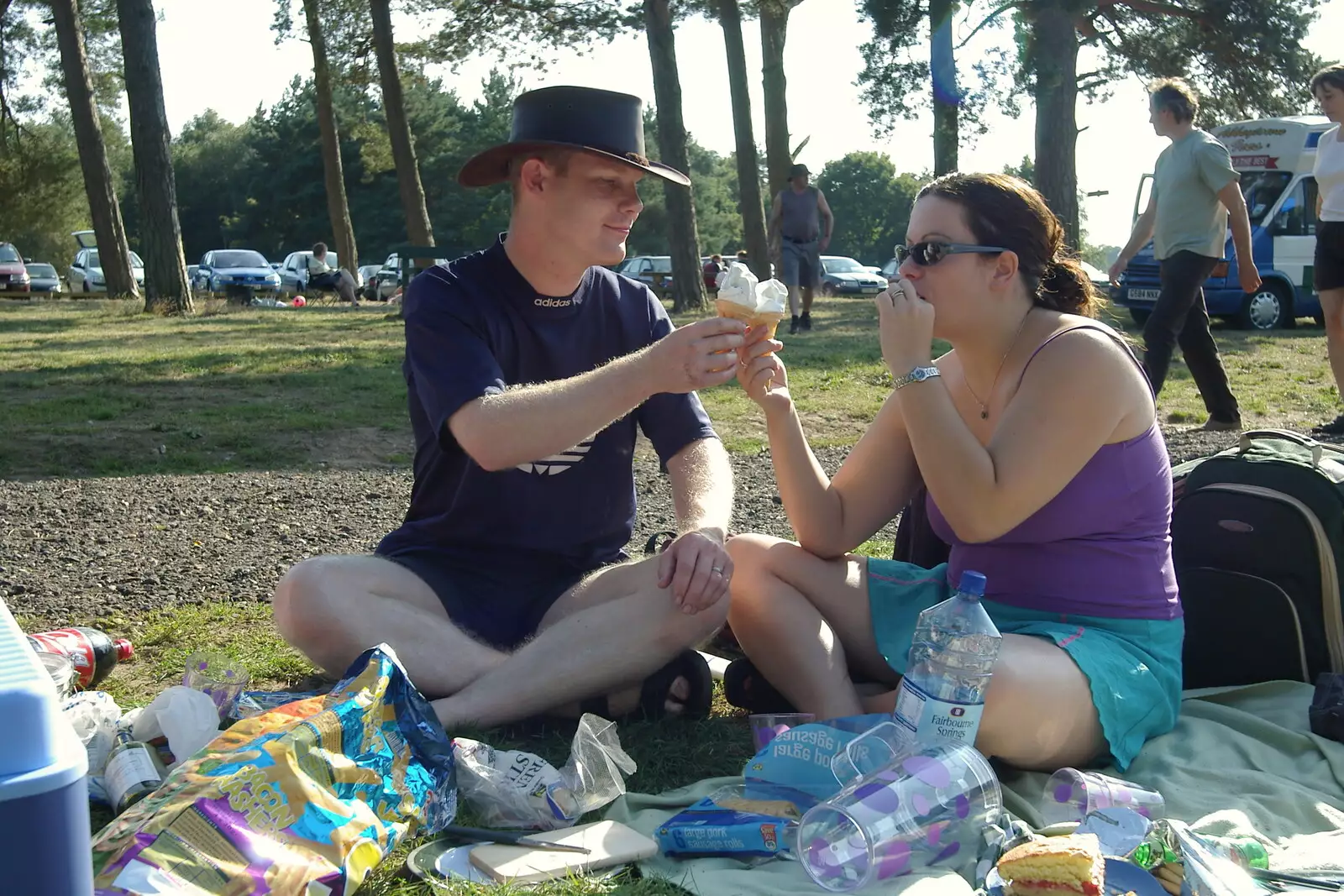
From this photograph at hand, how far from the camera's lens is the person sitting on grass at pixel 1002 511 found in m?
2.66

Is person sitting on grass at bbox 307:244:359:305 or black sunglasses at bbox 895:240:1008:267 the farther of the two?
person sitting on grass at bbox 307:244:359:305

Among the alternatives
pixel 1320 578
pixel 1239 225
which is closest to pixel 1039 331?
pixel 1320 578

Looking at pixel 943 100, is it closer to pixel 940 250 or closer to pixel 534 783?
pixel 940 250

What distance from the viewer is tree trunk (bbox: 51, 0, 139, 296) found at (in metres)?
19.7

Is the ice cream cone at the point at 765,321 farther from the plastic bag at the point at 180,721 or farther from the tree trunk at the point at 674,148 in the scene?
the tree trunk at the point at 674,148

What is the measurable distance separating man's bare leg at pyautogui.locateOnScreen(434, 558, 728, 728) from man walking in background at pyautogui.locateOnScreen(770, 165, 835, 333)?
11.1m

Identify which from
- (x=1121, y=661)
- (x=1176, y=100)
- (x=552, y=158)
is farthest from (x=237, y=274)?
(x=1121, y=661)

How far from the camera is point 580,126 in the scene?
3043mm

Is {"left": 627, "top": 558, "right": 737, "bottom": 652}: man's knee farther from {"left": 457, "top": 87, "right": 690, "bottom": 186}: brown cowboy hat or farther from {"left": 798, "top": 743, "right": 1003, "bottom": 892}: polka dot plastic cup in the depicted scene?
{"left": 457, "top": 87, "right": 690, "bottom": 186}: brown cowboy hat

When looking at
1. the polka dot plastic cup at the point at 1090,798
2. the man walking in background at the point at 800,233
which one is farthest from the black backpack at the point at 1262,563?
the man walking in background at the point at 800,233

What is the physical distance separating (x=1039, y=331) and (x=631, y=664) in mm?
1253

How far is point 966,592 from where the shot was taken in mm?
2438

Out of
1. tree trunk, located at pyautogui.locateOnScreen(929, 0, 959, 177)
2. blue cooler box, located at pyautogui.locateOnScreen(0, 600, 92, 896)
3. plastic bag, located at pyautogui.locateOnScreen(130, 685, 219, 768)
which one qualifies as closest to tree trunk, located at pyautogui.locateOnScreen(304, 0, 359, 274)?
tree trunk, located at pyautogui.locateOnScreen(929, 0, 959, 177)

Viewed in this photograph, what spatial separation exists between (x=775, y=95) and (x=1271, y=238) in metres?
10.1
